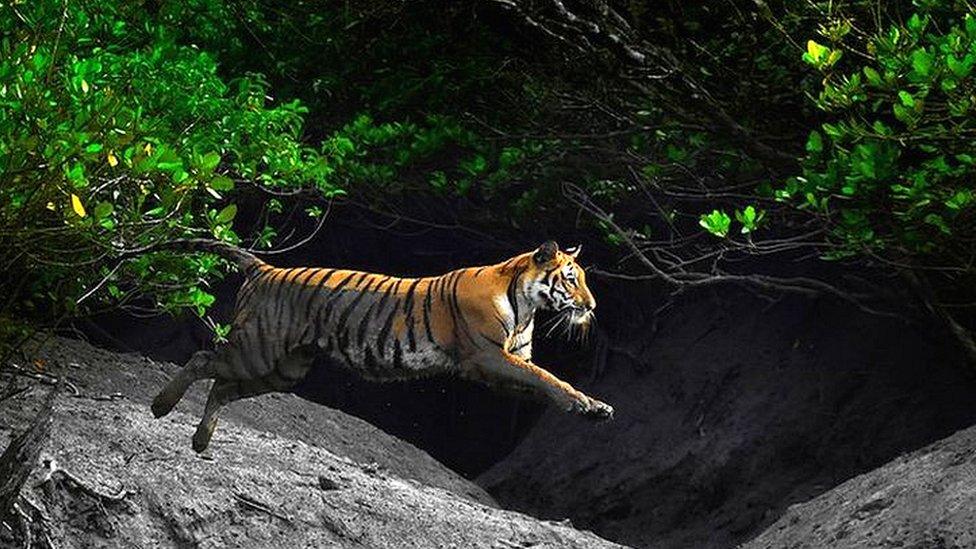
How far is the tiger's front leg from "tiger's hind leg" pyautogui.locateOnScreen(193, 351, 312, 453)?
1390mm

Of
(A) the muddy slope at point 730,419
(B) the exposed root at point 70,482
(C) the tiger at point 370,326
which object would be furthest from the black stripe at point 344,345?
(A) the muddy slope at point 730,419

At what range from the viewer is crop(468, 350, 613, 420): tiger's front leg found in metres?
9.41

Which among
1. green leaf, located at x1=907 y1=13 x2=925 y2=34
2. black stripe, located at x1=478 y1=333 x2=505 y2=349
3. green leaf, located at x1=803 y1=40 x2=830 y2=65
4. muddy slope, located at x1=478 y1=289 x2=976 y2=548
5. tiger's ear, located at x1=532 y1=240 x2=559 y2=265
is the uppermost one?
green leaf, located at x1=907 y1=13 x2=925 y2=34

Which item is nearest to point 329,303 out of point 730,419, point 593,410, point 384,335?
point 384,335

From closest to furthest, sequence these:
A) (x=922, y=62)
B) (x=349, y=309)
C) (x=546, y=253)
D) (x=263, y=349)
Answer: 1. (x=922, y=62)
2. (x=263, y=349)
3. (x=546, y=253)
4. (x=349, y=309)

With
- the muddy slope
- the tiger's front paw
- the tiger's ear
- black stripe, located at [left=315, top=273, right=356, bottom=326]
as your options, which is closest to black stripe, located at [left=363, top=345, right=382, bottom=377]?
black stripe, located at [left=315, top=273, right=356, bottom=326]

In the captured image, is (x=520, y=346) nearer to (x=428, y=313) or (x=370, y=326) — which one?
(x=428, y=313)

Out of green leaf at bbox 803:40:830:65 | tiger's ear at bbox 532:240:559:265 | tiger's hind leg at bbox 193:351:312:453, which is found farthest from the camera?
tiger's ear at bbox 532:240:559:265

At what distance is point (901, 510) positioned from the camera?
31.3ft

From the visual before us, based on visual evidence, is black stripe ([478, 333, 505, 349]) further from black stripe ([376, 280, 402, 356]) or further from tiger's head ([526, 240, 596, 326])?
black stripe ([376, 280, 402, 356])

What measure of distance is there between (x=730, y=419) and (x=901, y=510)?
585 centimetres

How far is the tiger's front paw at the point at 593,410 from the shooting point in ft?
30.7

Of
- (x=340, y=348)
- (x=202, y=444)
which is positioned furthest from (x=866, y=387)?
(x=202, y=444)

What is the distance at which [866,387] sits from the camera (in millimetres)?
14266
